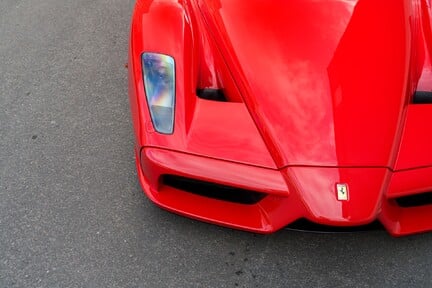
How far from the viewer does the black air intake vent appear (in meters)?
2.12

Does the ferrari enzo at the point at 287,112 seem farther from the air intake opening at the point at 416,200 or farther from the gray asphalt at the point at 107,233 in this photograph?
the gray asphalt at the point at 107,233

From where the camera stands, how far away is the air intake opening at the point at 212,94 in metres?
2.12

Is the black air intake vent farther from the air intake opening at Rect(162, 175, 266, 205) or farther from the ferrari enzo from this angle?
the air intake opening at Rect(162, 175, 266, 205)

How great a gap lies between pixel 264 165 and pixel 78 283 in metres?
0.94

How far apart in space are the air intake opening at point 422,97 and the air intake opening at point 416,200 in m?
0.39

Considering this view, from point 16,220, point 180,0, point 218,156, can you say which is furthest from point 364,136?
point 16,220

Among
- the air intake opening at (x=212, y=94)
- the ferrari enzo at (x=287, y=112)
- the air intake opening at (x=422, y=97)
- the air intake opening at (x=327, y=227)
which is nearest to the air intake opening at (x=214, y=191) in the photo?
the ferrari enzo at (x=287, y=112)

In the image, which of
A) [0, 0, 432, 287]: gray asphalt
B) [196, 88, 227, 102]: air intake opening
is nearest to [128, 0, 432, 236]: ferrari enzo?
[196, 88, 227, 102]: air intake opening

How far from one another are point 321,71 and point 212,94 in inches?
18.3

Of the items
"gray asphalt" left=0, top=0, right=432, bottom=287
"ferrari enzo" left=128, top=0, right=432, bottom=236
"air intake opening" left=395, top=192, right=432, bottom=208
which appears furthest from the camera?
"gray asphalt" left=0, top=0, right=432, bottom=287

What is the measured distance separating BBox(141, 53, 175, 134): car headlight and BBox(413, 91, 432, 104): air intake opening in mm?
1014

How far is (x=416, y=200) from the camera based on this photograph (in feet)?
6.51

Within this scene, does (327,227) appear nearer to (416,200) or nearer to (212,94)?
(416,200)

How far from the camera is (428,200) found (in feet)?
6.50
